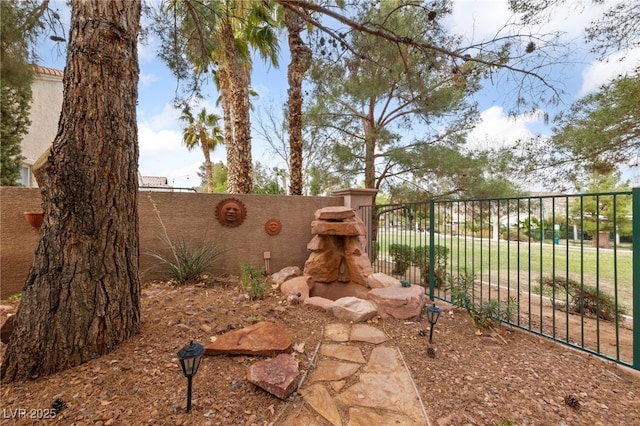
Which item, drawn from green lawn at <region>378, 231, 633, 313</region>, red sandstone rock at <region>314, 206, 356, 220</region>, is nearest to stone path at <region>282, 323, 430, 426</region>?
green lawn at <region>378, 231, 633, 313</region>

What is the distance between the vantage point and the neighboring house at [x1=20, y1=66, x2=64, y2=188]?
8291 millimetres

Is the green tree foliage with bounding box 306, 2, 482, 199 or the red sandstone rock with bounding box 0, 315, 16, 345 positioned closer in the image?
the red sandstone rock with bounding box 0, 315, 16, 345

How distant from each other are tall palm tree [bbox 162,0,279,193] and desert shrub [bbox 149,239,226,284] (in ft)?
6.27

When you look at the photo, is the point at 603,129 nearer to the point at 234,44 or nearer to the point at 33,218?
the point at 234,44

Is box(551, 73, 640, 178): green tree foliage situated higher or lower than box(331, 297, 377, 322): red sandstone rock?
higher

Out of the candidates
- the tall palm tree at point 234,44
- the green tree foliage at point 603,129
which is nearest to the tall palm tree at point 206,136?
the tall palm tree at point 234,44

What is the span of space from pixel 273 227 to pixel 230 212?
77 centimetres

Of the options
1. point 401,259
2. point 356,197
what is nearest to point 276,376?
point 356,197

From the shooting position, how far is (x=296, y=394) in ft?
5.19

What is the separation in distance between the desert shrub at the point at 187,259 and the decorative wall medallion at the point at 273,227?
794mm

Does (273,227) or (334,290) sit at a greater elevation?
(273,227)

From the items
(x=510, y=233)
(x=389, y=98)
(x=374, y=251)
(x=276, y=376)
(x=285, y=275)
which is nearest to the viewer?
(x=276, y=376)

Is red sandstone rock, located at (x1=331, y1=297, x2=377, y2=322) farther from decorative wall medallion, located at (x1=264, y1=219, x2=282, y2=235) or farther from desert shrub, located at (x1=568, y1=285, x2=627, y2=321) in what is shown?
desert shrub, located at (x1=568, y1=285, x2=627, y2=321)

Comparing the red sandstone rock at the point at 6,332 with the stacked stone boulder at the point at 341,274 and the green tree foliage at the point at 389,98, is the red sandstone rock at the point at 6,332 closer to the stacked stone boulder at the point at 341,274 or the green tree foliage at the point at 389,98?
the stacked stone boulder at the point at 341,274
